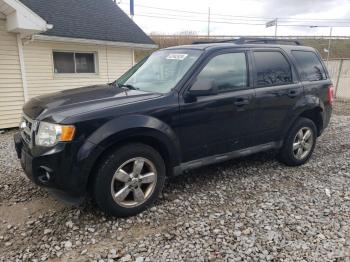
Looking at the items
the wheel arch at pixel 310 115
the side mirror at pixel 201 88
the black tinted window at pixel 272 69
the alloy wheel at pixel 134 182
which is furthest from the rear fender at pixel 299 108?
the alloy wheel at pixel 134 182

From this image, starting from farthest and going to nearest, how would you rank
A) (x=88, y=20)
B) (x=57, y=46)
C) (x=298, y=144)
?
(x=88, y=20) → (x=57, y=46) → (x=298, y=144)

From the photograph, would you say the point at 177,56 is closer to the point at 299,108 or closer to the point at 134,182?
the point at 134,182

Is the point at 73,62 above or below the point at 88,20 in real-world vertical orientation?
below

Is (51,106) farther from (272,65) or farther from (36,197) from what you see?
(272,65)

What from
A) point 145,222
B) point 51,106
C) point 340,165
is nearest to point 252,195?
point 145,222

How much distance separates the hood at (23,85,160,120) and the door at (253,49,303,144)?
5.41ft

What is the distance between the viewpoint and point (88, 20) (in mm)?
10781

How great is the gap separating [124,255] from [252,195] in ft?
6.34

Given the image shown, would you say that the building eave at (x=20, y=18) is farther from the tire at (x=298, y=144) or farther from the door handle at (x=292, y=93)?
the tire at (x=298, y=144)

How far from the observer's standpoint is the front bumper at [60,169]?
9.52 ft

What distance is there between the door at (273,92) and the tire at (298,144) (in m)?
0.26

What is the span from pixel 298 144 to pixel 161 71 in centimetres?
261

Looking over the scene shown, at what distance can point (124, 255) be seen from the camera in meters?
2.77

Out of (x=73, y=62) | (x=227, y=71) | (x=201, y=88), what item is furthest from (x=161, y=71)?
(x=73, y=62)
